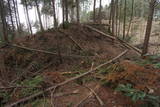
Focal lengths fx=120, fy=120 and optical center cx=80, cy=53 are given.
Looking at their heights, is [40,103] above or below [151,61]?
below

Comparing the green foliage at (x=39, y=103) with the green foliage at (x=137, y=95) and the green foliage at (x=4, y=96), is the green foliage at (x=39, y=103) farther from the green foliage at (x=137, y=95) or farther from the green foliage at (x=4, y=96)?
the green foliage at (x=137, y=95)

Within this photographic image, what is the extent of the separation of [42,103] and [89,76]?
1.86 meters

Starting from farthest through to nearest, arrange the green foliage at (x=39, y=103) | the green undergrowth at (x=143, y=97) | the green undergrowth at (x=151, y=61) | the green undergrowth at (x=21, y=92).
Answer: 1. the green undergrowth at (x=151, y=61)
2. the green undergrowth at (x=21, y=92)
3. the green foliage at (x=39, y=103)
4. the green undergrowth at (x=143, y=97)

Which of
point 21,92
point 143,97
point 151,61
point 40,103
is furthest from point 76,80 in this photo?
point 151,61

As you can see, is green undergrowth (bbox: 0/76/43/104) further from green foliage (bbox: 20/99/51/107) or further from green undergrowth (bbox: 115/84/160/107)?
→ green undergrowth (bbox: 115/84/160/107)

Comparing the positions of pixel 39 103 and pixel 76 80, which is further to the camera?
pixel 76 80

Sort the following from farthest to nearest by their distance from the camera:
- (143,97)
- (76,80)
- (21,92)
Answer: (76,80)
(21,92)
(143,97)

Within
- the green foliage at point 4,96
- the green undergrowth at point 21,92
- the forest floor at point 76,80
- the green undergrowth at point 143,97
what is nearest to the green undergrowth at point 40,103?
the forest floor at point 76,80

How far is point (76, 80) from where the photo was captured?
432 centimetres

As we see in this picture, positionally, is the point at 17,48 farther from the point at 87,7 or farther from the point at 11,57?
the point at 87,7

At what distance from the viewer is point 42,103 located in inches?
128

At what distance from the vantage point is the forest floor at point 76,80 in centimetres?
298

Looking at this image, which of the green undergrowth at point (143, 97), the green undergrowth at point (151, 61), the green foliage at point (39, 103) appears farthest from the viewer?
the green undergrowth at point (151, 61)

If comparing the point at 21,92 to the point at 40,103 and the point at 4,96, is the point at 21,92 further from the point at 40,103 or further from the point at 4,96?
the point at 40,103
